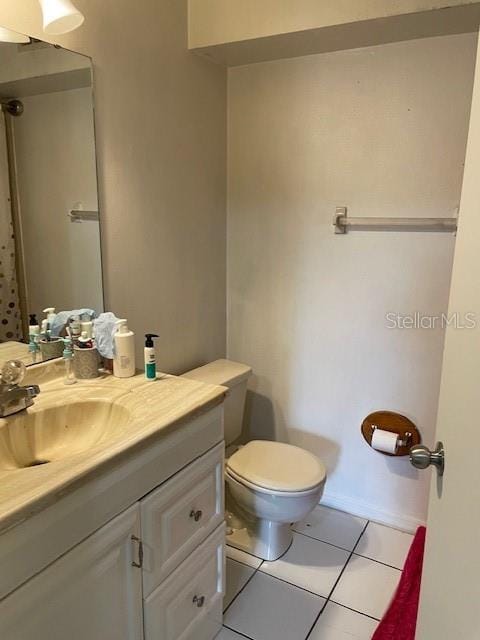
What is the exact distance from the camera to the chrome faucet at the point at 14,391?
127 centimetres

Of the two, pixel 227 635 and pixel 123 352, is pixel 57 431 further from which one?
pixel 227 635

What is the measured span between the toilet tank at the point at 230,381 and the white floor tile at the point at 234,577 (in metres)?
0.51

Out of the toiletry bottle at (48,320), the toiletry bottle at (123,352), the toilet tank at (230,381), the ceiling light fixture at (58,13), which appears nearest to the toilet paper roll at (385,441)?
the toilet tank at (230,381)

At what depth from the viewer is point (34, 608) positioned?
3.12 ft

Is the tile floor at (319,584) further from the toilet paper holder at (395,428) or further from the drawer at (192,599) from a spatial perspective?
the toilet paper holder at (395,428)

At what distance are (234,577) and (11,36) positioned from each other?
2004 mm

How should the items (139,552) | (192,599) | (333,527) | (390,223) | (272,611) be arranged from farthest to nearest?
(333,527)
(390,223)
(272,611)
(192,599)
(139,552)

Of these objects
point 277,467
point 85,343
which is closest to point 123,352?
point 85,343

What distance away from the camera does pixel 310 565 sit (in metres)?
2.01

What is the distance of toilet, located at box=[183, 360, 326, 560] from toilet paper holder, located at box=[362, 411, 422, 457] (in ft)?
1.10

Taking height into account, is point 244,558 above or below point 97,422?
below

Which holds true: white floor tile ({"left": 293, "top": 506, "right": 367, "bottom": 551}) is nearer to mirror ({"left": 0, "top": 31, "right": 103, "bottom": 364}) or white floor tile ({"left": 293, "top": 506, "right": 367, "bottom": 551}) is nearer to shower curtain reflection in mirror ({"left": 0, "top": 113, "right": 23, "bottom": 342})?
mirror ({"left": 0, "top": 31, "right": 103, "bottom": 364})

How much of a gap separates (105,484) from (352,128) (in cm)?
170

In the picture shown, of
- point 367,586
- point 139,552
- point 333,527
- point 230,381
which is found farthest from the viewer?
point 333,527
